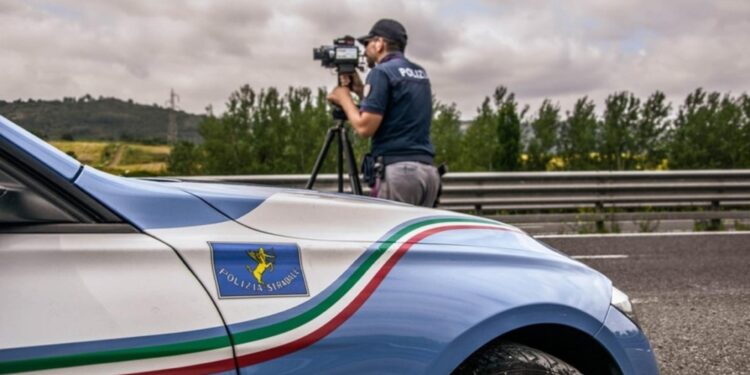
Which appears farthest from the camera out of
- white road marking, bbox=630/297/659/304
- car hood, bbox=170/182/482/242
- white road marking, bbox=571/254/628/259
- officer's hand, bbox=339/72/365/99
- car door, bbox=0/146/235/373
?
white road marking, bbox=571/254/628/259

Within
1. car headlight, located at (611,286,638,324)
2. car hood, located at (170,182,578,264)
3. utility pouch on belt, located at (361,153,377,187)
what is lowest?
car headlight, located at (611,286,638,324)

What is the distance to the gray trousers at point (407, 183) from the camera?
12.0 feet

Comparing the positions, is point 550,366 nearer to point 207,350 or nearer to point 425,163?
point 207,350

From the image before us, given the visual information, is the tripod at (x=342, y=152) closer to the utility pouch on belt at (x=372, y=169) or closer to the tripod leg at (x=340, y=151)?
the tripod leg at (x=340, y=151)

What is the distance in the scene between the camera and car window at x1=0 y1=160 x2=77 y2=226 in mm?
1246

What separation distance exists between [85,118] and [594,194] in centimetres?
900

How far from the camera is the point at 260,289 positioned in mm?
1414

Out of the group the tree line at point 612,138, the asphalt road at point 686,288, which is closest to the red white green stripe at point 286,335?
the asphalt road at point 686,288

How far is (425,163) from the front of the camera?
3.74m

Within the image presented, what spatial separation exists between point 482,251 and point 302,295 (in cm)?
56

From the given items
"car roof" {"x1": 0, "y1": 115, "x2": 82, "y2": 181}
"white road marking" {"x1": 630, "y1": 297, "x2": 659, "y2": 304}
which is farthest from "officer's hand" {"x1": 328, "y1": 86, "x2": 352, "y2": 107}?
"white road marking" {"x1": 630, "y1": 297, "x2": 659, "y2": 304}

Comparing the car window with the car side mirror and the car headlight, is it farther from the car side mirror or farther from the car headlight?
the car headlight

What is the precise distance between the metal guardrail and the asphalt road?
142 centimetres

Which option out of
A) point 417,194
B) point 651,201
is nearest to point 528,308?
point 417,194
